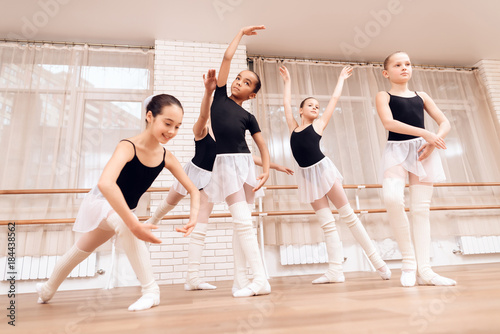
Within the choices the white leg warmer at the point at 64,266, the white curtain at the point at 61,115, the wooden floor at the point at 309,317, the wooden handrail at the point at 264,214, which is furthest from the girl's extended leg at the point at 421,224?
the white curtain at the point at 61,115

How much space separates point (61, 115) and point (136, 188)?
2299 mm

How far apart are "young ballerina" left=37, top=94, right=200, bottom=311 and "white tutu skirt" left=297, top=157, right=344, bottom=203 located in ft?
2.83

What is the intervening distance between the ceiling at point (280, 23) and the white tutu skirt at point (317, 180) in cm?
190

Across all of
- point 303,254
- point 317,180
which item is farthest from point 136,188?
point 303,254

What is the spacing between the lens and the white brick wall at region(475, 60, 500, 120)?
407 centimetres

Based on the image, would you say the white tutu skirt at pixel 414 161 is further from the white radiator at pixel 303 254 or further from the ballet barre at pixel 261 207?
the white radiator at pixel 303 254

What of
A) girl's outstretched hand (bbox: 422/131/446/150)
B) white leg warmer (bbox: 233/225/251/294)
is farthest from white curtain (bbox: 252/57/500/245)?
girl's outstretched hand (bbox: 422/131/446/150)

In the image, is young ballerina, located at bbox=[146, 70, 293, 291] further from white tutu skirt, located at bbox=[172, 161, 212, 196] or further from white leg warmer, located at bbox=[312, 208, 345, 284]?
white leg warmer, located at bbox=[312, 208, 345, 284]

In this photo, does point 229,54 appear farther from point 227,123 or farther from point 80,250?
point 80,250

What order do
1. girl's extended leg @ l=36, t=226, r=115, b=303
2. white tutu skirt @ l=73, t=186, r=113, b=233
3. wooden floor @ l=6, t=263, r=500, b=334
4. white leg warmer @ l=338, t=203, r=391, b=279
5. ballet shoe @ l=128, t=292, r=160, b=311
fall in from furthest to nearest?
1. white leg warmer @ l=338, t=203, r=391, b=279
2. girl's extended leg @ l=36, t=226, r=115, b=303
3. white tutu skirt @ l=73, t=186, r=113, b=233
4. ballet shoe @ l=128, t=292, r=160, b=311
5. wooden floor @ l=6, t=263, r=500, b=334

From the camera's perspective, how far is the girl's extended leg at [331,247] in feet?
6.23

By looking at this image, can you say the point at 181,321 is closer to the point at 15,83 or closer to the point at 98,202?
the point at 98,202

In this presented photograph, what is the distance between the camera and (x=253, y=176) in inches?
65.4

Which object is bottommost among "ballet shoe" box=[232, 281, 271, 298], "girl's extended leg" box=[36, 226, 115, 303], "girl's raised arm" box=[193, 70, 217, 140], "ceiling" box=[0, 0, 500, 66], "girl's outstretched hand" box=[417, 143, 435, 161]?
"ballet shoe" box=[232, 281, 271, 298]
